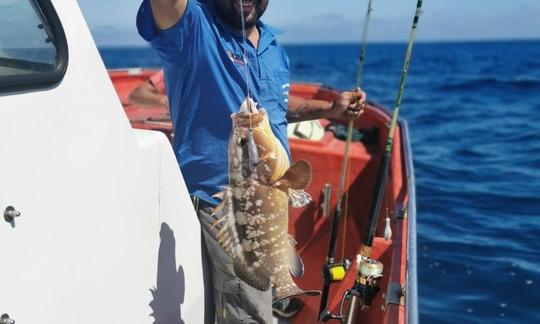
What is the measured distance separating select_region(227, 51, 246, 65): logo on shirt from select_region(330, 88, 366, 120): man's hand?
2.91 feet

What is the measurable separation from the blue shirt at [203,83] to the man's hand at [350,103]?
748 millimetres

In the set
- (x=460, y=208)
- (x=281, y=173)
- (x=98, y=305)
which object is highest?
(x=281, y=173)

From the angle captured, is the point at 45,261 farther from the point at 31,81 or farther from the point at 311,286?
the point at 311,286

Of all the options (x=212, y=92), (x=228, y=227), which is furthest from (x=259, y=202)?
(x=212, y=92)

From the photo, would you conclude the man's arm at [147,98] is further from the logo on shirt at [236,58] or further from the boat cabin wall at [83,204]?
the boat cabin wall at [83,204]

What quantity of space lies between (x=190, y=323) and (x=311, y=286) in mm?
2328

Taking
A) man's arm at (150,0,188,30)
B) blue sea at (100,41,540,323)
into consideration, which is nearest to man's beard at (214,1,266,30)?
man's arm at (150,0,188,30)

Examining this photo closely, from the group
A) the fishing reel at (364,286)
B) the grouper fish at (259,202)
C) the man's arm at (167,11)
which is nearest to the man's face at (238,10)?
→ the man's arm at (167,11)

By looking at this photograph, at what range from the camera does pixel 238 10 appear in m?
2.83

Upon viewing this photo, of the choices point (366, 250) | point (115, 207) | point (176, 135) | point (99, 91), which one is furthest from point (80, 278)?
point (366, 250)

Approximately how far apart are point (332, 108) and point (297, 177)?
4.45 feet

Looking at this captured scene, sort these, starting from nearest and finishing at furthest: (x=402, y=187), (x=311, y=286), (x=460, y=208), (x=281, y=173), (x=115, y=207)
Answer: (x=115, y=207) → (x=281, y=173) → (x=402, y=187) → (x=311, y=286) → (x=460, y=208)

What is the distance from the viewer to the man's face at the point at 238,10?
2.81 meters

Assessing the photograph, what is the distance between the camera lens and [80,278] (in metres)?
1.95
